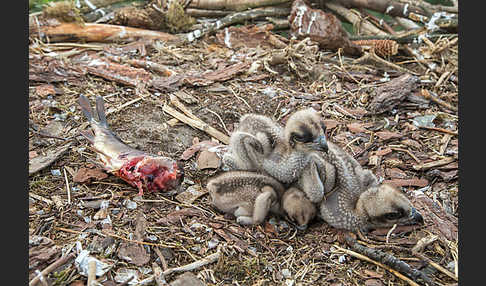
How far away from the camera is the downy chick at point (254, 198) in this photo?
14.0 feet

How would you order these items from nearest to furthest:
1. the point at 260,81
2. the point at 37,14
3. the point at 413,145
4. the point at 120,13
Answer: the point at 413,145 → the point at 260,81 → the point at 37,14 → the point at 120,13

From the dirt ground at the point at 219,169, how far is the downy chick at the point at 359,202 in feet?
0.43

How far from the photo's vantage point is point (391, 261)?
3852mm

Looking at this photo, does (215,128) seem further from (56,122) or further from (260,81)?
(56,122)

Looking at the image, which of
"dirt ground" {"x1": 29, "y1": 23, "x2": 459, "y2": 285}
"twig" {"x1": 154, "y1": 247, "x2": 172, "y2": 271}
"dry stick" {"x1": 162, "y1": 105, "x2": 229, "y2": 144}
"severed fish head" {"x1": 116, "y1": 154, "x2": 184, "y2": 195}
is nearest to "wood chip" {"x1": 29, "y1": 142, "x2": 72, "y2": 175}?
"dirt ground" {"x1": 29, "y1": 23, "x2": 459, "y2": 285}

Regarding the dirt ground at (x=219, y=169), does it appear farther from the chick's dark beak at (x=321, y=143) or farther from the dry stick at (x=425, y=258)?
the chick's dark beak at (x=321, y=143)

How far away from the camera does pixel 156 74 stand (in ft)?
23.0

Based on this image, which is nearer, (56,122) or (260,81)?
(56,122)

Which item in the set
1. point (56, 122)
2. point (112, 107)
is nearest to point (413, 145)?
point (112, 107)

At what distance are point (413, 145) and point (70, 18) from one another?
5.71m

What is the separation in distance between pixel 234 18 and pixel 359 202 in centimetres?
507

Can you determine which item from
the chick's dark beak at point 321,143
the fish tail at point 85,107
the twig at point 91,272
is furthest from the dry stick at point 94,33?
the twig at point 91,272

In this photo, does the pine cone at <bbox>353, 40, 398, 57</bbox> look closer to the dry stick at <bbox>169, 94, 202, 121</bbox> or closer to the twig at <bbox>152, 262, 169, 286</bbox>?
the dry stick at <bbox>169, 94, 202, 121</bbox>

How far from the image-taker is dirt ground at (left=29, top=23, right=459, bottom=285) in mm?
3859
